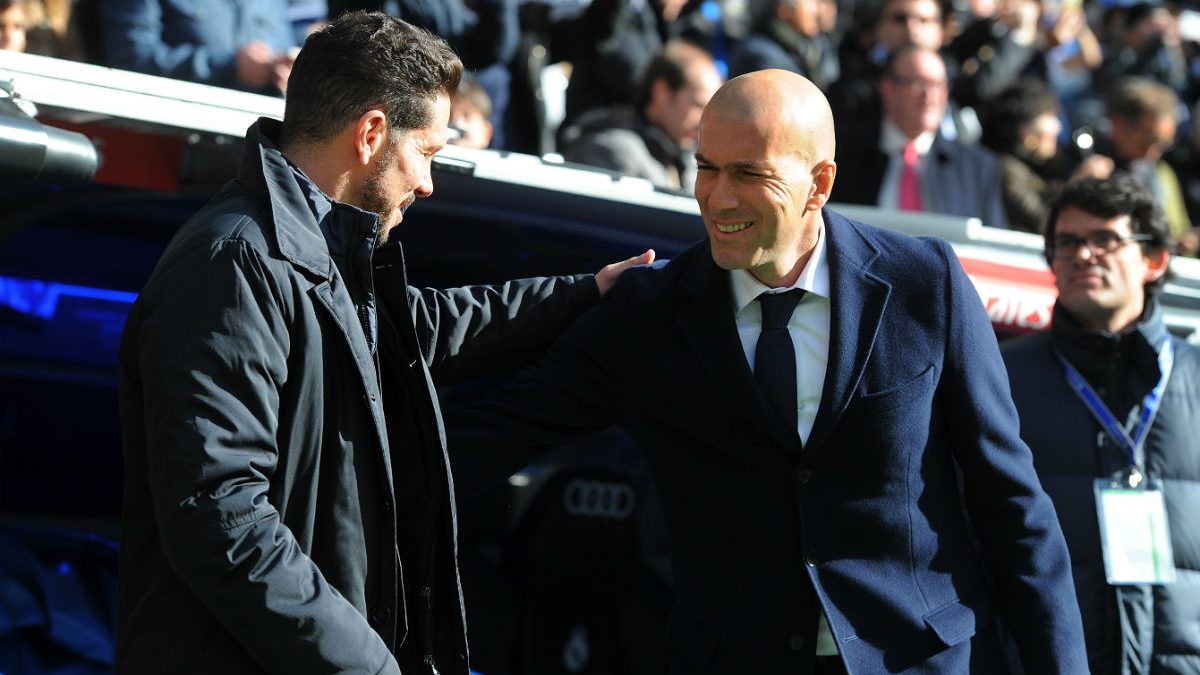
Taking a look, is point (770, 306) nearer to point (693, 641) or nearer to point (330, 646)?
point (693, 641)

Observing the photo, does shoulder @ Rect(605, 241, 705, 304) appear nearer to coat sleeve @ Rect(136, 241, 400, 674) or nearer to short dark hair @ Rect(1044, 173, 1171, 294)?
coat sleeve @ Rect(136, 241, 400, 674)

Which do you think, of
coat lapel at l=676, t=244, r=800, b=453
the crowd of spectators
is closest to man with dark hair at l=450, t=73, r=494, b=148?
the crowd of spectators


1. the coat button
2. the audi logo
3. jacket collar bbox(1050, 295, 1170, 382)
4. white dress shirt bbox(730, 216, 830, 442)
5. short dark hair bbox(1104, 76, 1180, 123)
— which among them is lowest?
the audi logo

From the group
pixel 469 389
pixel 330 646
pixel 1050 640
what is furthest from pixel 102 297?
pixel 1050 640

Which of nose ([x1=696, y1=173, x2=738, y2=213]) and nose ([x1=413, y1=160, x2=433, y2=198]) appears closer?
nose ([x1=413, y1=160, x2=433, y2=198])

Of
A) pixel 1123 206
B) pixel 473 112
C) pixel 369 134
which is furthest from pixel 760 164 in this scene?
pixel 473 112

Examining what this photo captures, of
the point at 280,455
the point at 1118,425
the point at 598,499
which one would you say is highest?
the point at 280,455

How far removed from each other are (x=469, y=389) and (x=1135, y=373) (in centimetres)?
181

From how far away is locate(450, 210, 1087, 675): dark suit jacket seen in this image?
2.69 meters

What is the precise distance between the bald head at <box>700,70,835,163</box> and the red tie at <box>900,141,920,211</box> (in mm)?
3566

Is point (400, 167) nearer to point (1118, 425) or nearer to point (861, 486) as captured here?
point (861, 486)

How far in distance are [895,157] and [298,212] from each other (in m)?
4.38

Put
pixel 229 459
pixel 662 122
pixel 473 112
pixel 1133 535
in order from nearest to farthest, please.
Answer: pixel 229 459
pixel 1133 535
pixel 473 112
pixel 662 122

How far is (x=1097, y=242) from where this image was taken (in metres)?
3.81
